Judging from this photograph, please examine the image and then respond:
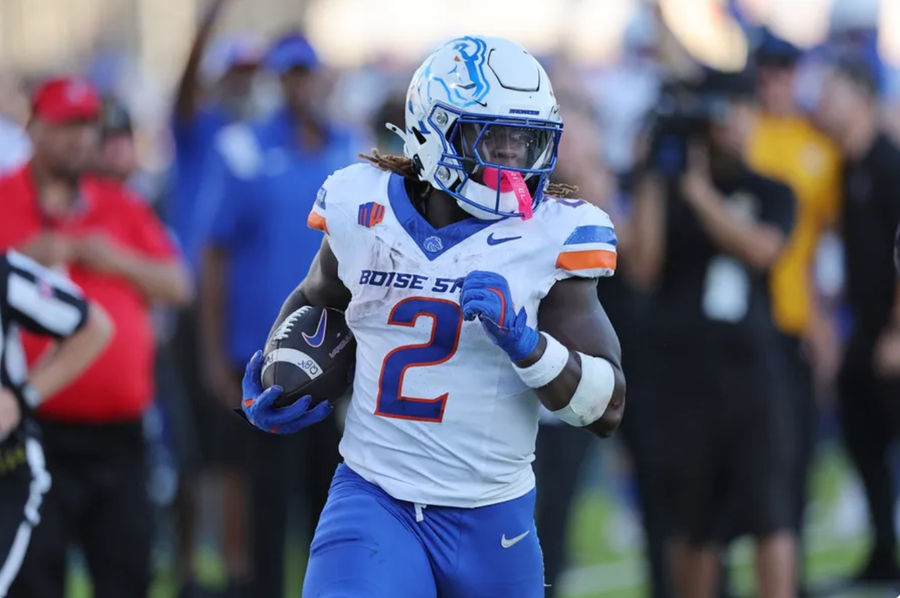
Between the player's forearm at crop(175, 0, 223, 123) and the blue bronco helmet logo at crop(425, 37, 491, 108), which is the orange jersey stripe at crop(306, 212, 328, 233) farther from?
the player's forearm at crop(175, 0, 223, 123)

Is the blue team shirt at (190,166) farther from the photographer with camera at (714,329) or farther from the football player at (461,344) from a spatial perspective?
the football player at (461,344)

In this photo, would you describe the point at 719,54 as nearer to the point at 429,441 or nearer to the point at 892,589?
the point at 892,589

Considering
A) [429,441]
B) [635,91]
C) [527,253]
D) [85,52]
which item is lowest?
[85,52]

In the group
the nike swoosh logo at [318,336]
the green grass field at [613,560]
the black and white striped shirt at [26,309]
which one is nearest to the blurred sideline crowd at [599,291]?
the green grass field at [613,560]

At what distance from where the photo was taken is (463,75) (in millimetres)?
4113

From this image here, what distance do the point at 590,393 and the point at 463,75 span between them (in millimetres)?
817

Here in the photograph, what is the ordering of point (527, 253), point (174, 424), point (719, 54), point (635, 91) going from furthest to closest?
1. point (635, 91)
2. point (719, 54)
3. point (174, 424)
4. point (527, 253)

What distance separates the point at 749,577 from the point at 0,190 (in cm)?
436

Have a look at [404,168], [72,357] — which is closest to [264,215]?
[72,357]

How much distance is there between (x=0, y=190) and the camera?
6020 mm

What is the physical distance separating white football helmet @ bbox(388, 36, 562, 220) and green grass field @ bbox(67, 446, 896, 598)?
401cm

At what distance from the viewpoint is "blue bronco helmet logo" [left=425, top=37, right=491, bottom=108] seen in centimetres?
407

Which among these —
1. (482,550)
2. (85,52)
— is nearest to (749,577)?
(482,550)

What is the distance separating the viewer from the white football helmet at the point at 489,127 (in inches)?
159
